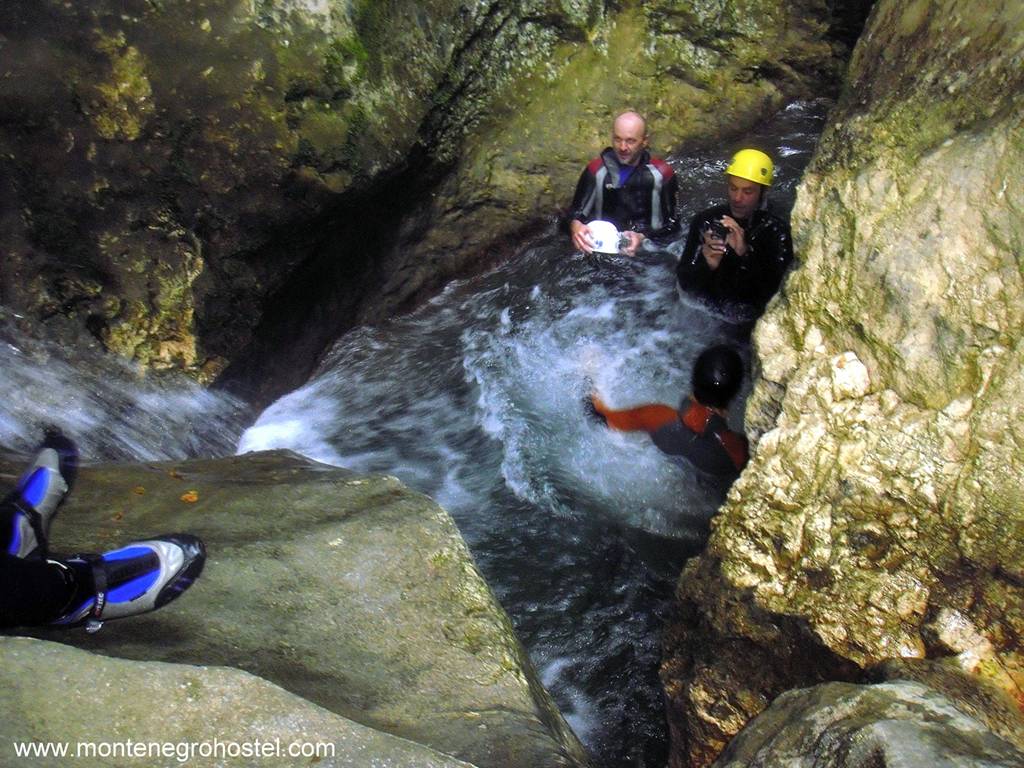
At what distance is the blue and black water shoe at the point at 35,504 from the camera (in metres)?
2.88

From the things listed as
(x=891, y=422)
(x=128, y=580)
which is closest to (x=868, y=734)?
(x=891, y=422)

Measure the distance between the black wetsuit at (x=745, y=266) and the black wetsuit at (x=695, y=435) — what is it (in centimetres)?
78

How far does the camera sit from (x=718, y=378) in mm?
4168

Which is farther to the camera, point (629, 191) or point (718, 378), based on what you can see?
point (629, 191)

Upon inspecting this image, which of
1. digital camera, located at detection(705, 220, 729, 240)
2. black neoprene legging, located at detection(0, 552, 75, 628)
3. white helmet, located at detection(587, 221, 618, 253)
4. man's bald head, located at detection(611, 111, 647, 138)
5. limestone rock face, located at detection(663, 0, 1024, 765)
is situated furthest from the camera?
man's bald head, located at detection(611, 111, 647, 138)

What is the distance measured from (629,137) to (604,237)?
797mm

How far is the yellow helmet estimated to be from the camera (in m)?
4.56

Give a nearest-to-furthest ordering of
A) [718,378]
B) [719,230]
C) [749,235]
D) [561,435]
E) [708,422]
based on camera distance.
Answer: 1. [718,378]
2. [708,422]
3. [719,230]
4. [749,235]
5. [561,435]

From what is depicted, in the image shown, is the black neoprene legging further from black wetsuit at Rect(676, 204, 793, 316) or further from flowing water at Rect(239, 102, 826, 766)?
black wetsuit at Rect(676, 204, 793, 316)

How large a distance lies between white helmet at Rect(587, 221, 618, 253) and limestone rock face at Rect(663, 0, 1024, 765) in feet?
5.39

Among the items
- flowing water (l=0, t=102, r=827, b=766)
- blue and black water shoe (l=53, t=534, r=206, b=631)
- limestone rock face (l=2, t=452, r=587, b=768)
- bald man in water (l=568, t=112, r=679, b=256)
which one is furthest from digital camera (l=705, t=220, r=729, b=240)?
blue and black water shoe (l=53, t=534, r=206, b=631)

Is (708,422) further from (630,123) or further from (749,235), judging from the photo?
(630,123)

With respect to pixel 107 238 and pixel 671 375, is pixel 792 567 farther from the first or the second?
pixel 107 238

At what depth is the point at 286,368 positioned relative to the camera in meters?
5.71
